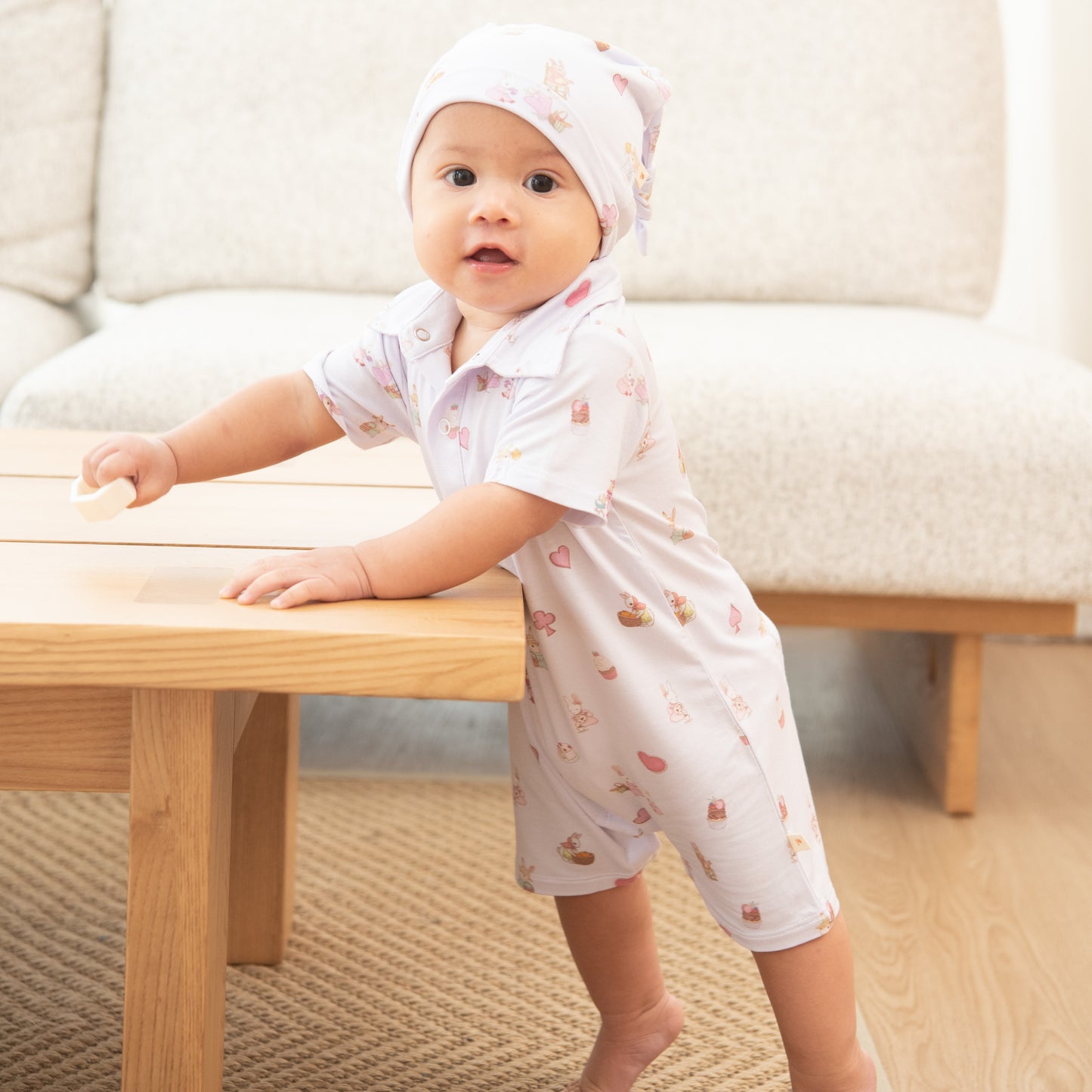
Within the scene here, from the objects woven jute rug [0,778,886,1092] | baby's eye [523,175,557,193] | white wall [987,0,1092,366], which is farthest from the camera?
white wall [987,0,1092,366]

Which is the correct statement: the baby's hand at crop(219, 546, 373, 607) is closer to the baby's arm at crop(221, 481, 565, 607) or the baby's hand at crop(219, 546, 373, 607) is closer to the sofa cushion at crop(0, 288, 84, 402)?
the baby's arm at crop(221, 481, 565, 607)

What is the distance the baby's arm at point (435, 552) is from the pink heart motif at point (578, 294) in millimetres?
114

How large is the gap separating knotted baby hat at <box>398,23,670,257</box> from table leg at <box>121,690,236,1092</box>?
32cm

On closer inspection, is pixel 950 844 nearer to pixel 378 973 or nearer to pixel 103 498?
pixel 378 973

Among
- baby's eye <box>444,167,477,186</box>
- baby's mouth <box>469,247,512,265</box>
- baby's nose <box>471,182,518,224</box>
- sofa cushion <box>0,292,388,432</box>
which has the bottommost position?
sofa cushion <box>0,292,388,432</box>

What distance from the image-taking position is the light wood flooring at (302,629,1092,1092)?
98cm

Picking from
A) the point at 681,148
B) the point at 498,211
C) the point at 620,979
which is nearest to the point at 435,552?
the point at 498,211

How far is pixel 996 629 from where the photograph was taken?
52.5 inches

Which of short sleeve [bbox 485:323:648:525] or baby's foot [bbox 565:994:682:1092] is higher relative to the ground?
short sleeve [bbox 485:323:648:525]

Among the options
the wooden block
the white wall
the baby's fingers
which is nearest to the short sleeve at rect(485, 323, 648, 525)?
the baby's fingers

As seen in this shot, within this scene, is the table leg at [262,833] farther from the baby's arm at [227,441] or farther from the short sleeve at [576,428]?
the short sleeve at [576,428]

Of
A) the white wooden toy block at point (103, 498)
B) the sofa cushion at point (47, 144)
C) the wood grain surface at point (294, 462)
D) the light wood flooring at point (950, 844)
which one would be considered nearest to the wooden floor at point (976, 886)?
the light wood flooring at point (950, 844)

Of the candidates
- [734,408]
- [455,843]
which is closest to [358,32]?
[734,408]

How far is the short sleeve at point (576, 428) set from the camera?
2.19ft
